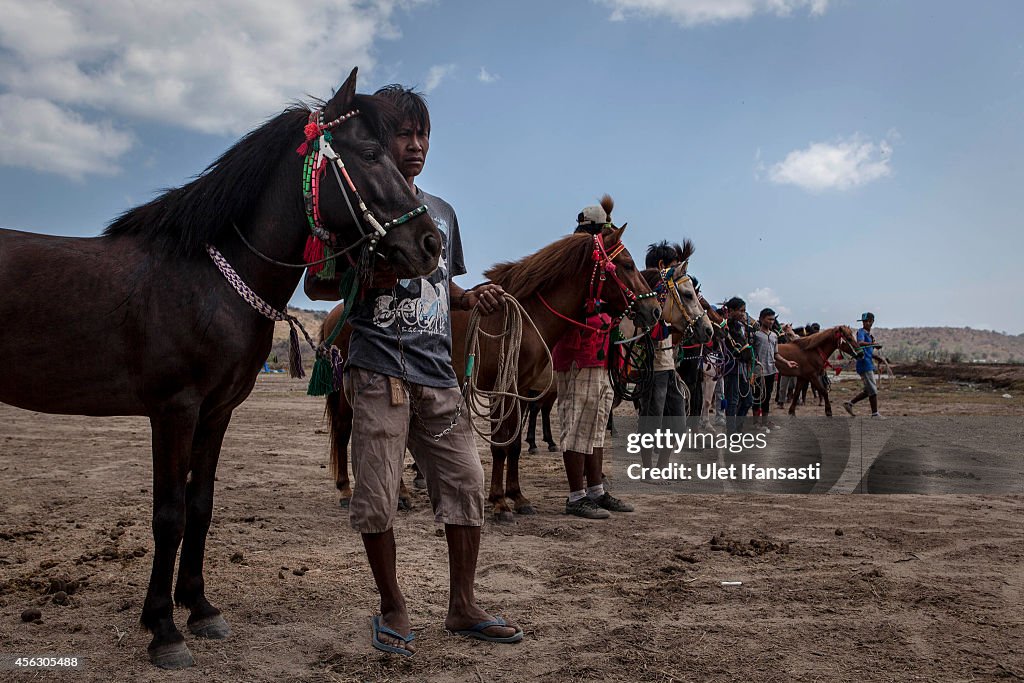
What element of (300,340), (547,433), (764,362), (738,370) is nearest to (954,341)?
(300,340)

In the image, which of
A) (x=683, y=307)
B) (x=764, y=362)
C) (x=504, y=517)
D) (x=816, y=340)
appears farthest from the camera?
(x=816, y=340)


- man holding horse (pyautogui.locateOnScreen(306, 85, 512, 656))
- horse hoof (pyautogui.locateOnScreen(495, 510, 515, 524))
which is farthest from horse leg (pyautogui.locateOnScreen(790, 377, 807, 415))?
man holding horse (pyautogui.locateOnScreen(306, 85, 512, 656))

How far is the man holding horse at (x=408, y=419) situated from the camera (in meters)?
3.23

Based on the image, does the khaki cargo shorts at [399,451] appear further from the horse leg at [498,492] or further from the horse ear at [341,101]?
the horse leg at [498,492]

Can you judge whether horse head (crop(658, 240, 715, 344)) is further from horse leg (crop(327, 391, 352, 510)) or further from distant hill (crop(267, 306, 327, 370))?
distant hill (crop(267, 306, 327, 370))

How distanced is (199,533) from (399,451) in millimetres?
1210

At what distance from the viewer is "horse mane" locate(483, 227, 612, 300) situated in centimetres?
609

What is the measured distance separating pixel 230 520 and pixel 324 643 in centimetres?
264

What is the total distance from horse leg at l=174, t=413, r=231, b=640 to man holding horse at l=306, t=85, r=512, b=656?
0.76 metres

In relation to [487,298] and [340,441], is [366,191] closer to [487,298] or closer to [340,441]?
[487,298]

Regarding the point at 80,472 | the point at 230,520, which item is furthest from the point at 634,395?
the point at 80,472

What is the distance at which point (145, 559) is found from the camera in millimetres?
4582

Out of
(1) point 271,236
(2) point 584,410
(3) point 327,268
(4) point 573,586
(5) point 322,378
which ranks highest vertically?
(1) point 271,236

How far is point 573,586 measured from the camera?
432cm
